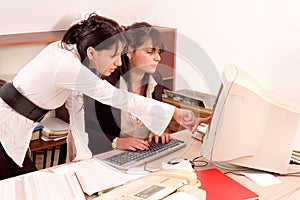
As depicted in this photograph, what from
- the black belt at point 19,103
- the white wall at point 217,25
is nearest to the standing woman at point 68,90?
the black belt at point 19,103

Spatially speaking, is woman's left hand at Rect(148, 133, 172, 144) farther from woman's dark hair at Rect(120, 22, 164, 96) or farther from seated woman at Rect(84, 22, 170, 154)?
woman's dark hair at Rect(120, 22, 164, 96)

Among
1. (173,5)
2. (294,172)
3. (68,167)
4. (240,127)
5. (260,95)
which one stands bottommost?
(68,167)

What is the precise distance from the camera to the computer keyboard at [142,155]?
1.59 metres

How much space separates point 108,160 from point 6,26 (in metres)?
1.59

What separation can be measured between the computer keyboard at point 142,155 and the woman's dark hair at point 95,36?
0.48 meters

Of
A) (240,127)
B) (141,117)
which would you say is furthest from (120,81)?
(240,127)

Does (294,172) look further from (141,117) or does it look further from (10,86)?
(10,86)

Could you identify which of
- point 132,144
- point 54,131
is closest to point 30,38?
point 54,131

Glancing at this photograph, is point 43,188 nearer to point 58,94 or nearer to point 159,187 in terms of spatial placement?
point 159,187

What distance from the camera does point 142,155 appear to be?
167cm

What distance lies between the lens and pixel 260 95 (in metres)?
1.45

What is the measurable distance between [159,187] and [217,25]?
2.33 m

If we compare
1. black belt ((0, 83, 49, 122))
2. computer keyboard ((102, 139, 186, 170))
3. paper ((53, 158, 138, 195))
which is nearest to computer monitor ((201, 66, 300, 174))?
computer keyboard ((102, 139, 186, 170))

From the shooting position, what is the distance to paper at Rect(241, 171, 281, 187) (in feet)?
4.83
